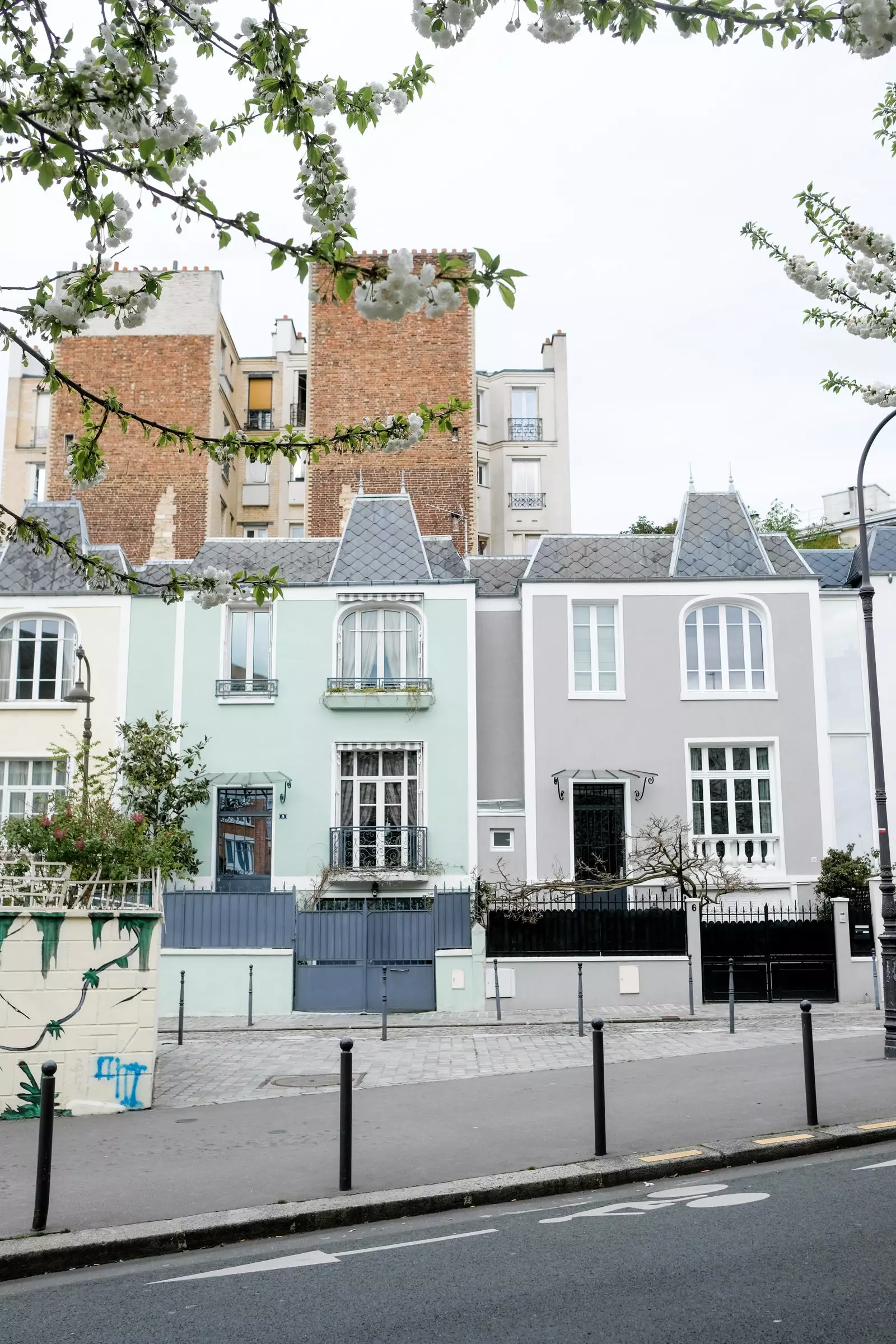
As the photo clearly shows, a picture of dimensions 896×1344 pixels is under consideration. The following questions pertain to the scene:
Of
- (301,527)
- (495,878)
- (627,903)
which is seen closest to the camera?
(627,903)

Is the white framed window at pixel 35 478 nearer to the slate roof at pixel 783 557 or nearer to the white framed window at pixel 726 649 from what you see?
the white framed window at pixel 726 649

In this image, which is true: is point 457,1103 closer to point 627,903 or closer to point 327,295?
point 327,295

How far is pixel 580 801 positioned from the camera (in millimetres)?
24562

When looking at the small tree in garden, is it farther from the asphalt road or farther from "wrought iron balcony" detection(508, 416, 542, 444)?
"wrought iron balcony" detection(508, 416, 542, 444)

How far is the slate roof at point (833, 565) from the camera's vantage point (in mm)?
27672

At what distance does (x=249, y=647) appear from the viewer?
25469 mm

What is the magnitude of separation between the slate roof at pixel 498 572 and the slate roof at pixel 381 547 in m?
1.65

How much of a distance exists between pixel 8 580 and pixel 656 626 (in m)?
13.7

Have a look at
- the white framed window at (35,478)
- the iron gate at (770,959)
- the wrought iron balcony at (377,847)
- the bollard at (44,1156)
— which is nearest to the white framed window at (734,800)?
the iron gate at (770,959)

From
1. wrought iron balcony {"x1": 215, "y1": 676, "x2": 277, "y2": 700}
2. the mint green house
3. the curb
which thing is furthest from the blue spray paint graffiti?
wrought iron balcony {"x1": 215, "y1": 676, "x2": 277, "y2": 700}

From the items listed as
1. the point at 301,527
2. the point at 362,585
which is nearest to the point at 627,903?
the point at 362,585

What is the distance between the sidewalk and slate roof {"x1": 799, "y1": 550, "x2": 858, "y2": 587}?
16.1 meters

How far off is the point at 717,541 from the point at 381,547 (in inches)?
285

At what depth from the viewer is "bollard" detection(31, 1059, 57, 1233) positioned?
23.7 ft
